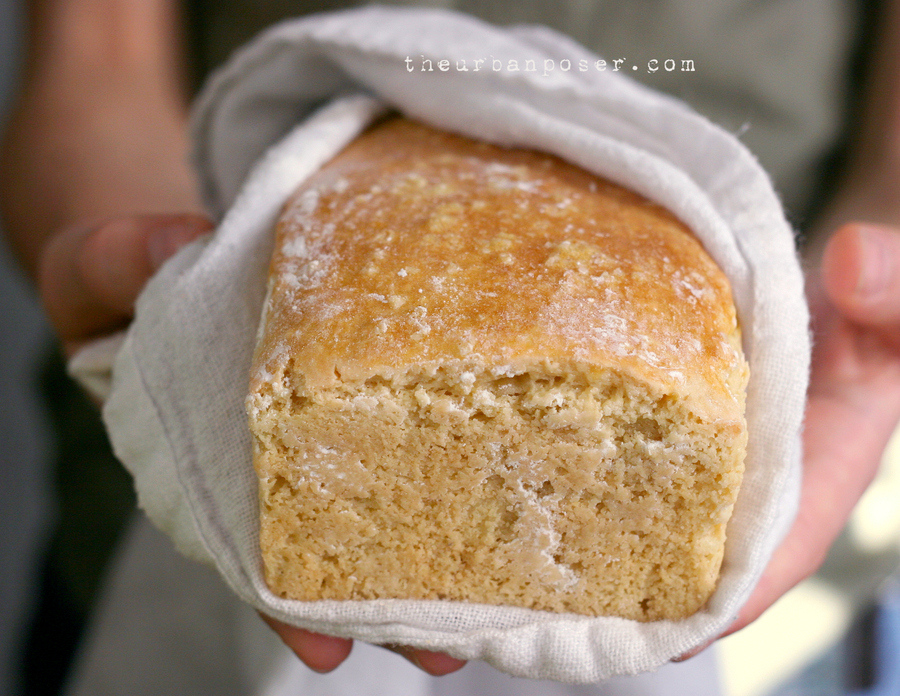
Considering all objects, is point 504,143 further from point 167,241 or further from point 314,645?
point 314,645

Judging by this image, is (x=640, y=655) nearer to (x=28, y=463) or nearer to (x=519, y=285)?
(x=519, y=285)

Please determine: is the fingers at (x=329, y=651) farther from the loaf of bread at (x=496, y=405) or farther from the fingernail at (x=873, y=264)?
the fingernail at (x=873, y=264)

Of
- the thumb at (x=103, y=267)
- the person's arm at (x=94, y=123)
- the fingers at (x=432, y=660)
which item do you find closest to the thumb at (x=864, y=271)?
the fingers at (x=432, y=660)

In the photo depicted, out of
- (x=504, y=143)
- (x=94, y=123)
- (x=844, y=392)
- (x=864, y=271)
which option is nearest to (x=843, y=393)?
(x=844, y=392)

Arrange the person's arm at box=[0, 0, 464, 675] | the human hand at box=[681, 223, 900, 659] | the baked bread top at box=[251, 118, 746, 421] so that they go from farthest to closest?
1. the person's arm at box=[0, 0, 464, 675]
2. the human hand at box=[681, 223, 900, 659]
3. the baked bread top at box=[251, 118, 746, 421]

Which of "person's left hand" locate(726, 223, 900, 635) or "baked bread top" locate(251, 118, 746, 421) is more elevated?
"baked bread top" locate(251, 118, 746, 421)

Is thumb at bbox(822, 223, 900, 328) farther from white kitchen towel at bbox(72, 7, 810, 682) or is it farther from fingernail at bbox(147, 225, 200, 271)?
fingernail at bbox(147, 225, 200, 271)

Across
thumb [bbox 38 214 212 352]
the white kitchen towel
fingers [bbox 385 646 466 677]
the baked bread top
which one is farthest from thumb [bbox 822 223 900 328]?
thumb [bbox 38 214 212 352]

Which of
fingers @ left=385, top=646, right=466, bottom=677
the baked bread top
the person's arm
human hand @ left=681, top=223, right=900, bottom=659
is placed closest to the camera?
the baked bread top
